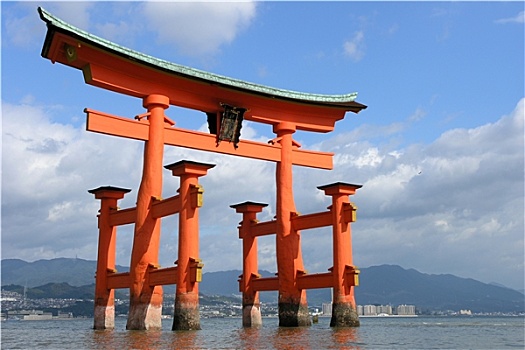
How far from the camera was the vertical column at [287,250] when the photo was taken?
85.5 feet

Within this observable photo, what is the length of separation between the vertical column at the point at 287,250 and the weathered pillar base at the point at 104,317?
6.62 meters

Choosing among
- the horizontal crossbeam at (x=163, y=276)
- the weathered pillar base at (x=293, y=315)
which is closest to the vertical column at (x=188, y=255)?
the horizontal crossbeam at (x=163, y=276)

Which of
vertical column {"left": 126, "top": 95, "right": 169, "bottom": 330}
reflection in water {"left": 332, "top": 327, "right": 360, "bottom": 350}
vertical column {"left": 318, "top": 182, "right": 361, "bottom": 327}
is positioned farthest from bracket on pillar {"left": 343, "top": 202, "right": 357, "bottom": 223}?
vertical column {"left": 126, "top": 95, "right": 169, "bottom": 330}

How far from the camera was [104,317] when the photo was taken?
979 inches

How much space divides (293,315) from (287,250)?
2.59 m

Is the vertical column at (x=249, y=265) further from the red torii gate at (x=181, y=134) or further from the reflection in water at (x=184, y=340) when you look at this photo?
the reflection in water at (x=184, y=340)

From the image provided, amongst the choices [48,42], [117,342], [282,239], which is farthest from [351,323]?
[48,42]

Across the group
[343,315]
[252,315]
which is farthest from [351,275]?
[252,315]

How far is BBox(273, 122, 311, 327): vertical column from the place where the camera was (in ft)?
85.5

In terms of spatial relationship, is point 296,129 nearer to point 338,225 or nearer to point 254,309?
point 338,225

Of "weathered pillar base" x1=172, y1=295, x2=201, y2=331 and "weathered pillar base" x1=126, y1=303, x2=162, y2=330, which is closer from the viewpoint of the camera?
"weathered pillar base" x1=172, y1=295, x2=201, y2=331

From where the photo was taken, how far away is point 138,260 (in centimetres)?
2245

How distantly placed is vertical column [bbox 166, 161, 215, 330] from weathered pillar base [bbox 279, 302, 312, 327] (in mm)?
5072

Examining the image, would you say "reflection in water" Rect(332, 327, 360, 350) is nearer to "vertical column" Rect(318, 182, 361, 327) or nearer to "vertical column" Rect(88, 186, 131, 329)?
"vertical column" Rect(318, 182, 361, 327)
